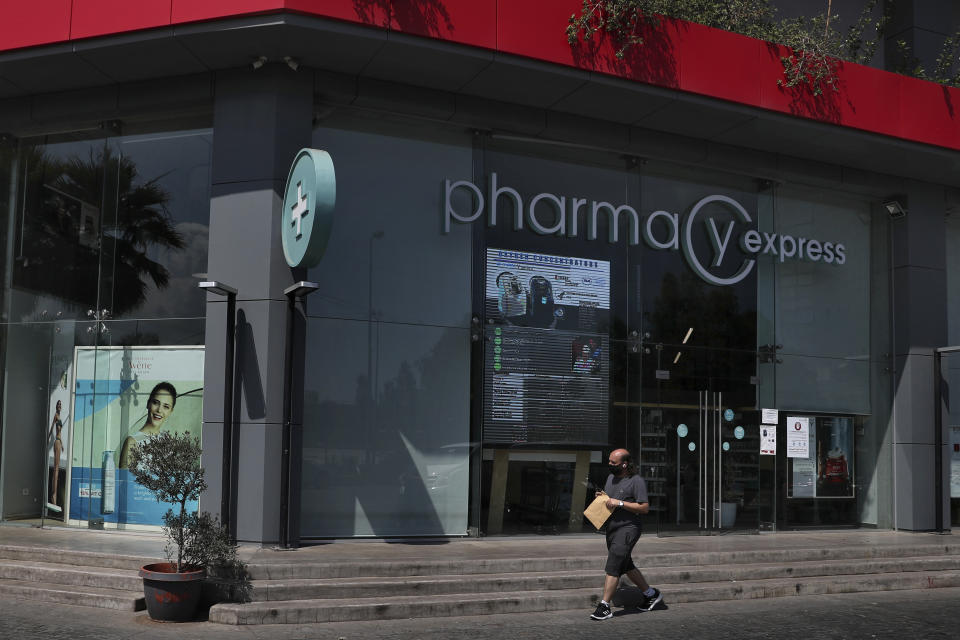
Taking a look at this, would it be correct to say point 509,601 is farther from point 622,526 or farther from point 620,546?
point 622,526

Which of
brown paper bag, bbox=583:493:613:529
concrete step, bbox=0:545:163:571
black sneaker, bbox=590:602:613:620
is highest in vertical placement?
brown paper bag, bbox=583:493:613:529

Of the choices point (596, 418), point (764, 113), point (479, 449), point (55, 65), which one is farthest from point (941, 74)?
point (55, 65)

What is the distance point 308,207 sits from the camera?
9.72 meters

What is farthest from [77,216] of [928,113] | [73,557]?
[928,113]

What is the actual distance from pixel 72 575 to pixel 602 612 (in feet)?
17.6

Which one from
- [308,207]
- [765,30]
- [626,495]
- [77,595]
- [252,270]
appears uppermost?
[765,30]

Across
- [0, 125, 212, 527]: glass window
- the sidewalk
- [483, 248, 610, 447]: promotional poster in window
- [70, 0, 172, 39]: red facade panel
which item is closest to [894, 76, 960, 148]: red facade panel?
[483, 248, 610, 447]: promotional poster in window

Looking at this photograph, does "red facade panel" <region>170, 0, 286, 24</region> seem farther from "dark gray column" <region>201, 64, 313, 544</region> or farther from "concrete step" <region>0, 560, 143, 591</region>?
"concrete step" <region>0, 560, 143, 591</region>

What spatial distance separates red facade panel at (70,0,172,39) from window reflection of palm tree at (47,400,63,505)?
501 centimetres

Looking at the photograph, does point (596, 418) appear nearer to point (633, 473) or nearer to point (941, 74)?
point (633, 473)

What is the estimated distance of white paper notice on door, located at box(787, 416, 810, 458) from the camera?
14867mm

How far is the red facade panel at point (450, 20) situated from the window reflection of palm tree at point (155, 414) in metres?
5.49

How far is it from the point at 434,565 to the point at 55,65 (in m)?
7.69

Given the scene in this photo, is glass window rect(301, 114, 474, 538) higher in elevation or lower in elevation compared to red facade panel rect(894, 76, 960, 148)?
lower
